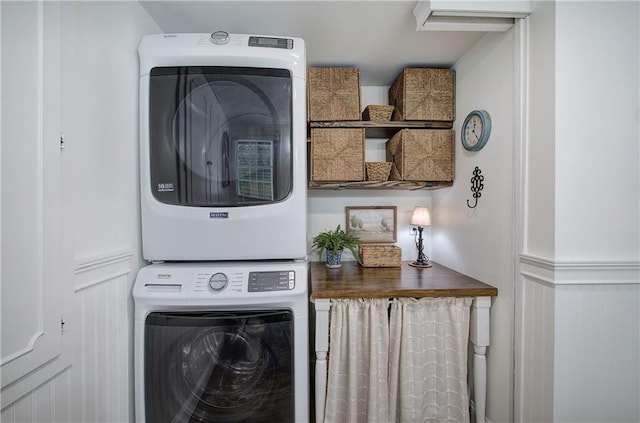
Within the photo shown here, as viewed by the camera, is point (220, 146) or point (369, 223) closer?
point (220, 146)

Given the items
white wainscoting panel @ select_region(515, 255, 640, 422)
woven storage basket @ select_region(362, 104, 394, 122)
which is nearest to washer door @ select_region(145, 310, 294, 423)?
white wainscoting panel @ select_region(515, 255, 640, 422)

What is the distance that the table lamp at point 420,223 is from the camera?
6.54ft

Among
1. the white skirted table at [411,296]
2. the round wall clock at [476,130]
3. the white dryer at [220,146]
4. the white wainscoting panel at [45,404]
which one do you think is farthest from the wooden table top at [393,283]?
the white wainscoting panel at [45,404]

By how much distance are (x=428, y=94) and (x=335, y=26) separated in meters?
0.74

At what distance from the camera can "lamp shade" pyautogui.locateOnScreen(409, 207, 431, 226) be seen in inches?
78.5

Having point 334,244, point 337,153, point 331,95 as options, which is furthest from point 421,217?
point 331,95

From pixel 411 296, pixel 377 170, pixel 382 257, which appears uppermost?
pixel 377 170

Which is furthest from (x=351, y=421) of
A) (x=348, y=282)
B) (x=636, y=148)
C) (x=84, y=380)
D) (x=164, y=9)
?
(x=164, y=9)

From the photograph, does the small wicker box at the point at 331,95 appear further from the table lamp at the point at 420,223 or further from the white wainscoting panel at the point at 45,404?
the white wainscoting panel at the point at 45,404

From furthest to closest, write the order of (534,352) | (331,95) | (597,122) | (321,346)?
(331,95), (321,346), (534,352), (597,122)

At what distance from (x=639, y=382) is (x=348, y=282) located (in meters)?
1.26

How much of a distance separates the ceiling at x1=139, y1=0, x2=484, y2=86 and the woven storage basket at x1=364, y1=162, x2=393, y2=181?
0.65m

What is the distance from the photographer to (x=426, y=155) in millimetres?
1804

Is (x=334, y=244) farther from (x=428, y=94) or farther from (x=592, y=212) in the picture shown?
(x=592, y=212)
